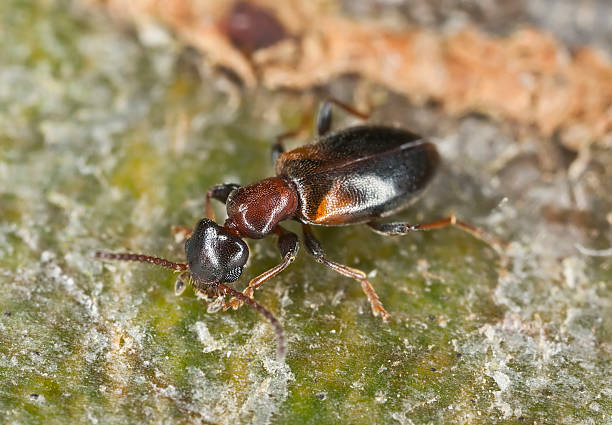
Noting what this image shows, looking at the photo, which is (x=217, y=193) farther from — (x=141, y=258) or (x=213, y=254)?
(x=141, y=258)

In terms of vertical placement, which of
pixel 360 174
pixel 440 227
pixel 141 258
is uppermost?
pixel 360 174

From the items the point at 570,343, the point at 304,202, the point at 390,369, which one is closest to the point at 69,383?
the point at 390,369

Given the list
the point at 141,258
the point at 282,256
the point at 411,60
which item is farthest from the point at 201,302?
the point at 411,60

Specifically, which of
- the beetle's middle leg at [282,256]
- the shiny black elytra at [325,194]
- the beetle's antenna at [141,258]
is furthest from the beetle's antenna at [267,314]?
the beetle's antenna at [141,258]

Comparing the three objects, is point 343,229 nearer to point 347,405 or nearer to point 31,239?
point 347,405

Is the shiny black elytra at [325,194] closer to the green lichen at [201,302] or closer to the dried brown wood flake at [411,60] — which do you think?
the green lichen at [201,302]
